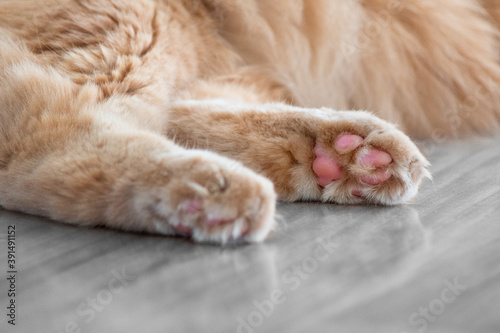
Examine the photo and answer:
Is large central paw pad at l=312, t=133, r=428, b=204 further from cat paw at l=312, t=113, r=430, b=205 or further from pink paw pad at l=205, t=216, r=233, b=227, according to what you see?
pink paw pad at l=205, t=216, r=233, b=227

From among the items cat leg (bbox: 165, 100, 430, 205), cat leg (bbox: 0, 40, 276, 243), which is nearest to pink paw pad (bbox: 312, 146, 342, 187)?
cat leg (bbox: 165, 100, 430, 205)

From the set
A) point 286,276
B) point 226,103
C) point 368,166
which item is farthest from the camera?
point 226,103

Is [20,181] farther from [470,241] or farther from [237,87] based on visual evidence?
[470,241]

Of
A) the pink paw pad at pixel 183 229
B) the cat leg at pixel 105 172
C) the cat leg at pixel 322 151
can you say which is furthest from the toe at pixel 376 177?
the pink paw pad at pixel 183 229

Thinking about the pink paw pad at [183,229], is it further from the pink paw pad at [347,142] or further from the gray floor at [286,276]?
the pink paw pad at [347,142]

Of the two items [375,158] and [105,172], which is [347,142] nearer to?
[375,158]

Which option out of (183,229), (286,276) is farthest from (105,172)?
(286,276)

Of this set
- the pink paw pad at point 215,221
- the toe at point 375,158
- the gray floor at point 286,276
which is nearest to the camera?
the gray floor at point 286,276
